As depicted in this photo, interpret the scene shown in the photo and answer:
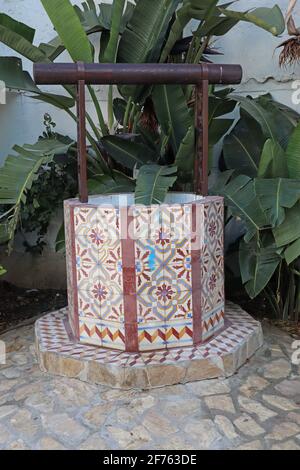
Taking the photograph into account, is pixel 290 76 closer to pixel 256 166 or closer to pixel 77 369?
pixel 256 166

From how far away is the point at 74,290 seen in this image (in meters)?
2.98

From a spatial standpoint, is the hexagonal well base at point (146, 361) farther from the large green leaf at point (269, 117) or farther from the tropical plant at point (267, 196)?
the large green leaf at point (269, 117)

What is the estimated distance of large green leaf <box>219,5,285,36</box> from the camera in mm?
2988

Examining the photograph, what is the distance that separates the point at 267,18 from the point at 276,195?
117 cm

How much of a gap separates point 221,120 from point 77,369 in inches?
85.2

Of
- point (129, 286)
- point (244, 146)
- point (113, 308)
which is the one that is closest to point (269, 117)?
point (244, 146)

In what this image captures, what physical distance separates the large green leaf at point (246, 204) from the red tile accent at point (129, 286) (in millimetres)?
812

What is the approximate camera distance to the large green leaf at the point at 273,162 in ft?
10.3

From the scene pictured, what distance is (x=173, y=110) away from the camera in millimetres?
3607

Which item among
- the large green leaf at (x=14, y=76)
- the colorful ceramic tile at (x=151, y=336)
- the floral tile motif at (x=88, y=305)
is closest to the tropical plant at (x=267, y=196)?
the colorful ceramic tile at (x=151, y=336)

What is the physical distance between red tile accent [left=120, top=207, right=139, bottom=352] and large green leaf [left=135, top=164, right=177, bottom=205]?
122mm

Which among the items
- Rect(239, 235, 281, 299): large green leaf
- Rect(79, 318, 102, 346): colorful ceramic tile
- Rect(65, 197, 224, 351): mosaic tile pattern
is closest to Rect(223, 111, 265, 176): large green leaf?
Rect(239, 235, 281, 299): large green leaf

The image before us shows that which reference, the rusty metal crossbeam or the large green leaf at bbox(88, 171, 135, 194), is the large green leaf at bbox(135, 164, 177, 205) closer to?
the rusty metal crossbeam

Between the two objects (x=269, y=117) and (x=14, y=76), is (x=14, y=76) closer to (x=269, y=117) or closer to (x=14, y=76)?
(x=14, y=76)
